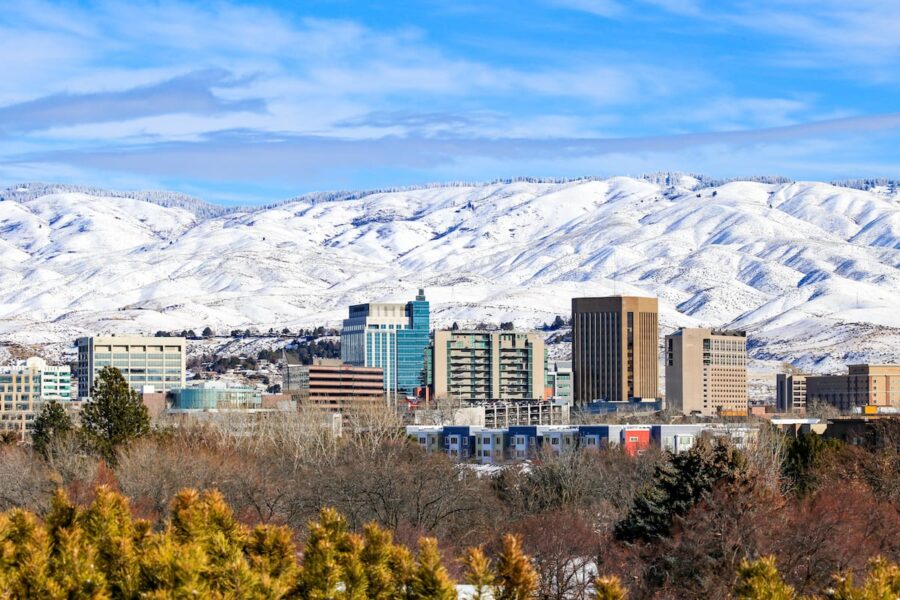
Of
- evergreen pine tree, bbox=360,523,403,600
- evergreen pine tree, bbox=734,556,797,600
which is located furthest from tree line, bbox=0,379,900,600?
evergreen pine tree, bbox=360,523,403,600

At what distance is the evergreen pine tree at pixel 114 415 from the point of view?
98.2 metres

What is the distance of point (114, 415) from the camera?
99.6 m

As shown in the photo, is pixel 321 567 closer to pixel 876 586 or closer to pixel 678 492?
pixel 876 586

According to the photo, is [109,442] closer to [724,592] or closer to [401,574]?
[724,592]

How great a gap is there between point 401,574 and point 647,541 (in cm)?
2940

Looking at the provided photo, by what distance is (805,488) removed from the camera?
85.6m

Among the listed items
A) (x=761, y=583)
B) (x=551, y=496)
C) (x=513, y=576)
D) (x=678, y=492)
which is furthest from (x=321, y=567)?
(x=551, y=496)

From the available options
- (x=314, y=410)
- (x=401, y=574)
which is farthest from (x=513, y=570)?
(x=314, y=410)

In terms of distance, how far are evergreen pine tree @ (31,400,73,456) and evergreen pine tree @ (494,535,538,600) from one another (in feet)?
250

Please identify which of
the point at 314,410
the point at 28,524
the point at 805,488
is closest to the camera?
the point at 28,524

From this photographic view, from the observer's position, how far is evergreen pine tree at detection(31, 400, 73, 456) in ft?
346

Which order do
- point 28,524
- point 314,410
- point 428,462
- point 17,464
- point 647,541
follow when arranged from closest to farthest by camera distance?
point 28,524 < point 647,541 < point 17,464 < point 428,462 < point 314,410

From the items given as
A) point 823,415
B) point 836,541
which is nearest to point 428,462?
point 836,541

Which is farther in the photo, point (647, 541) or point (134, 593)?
point (647, 541)
